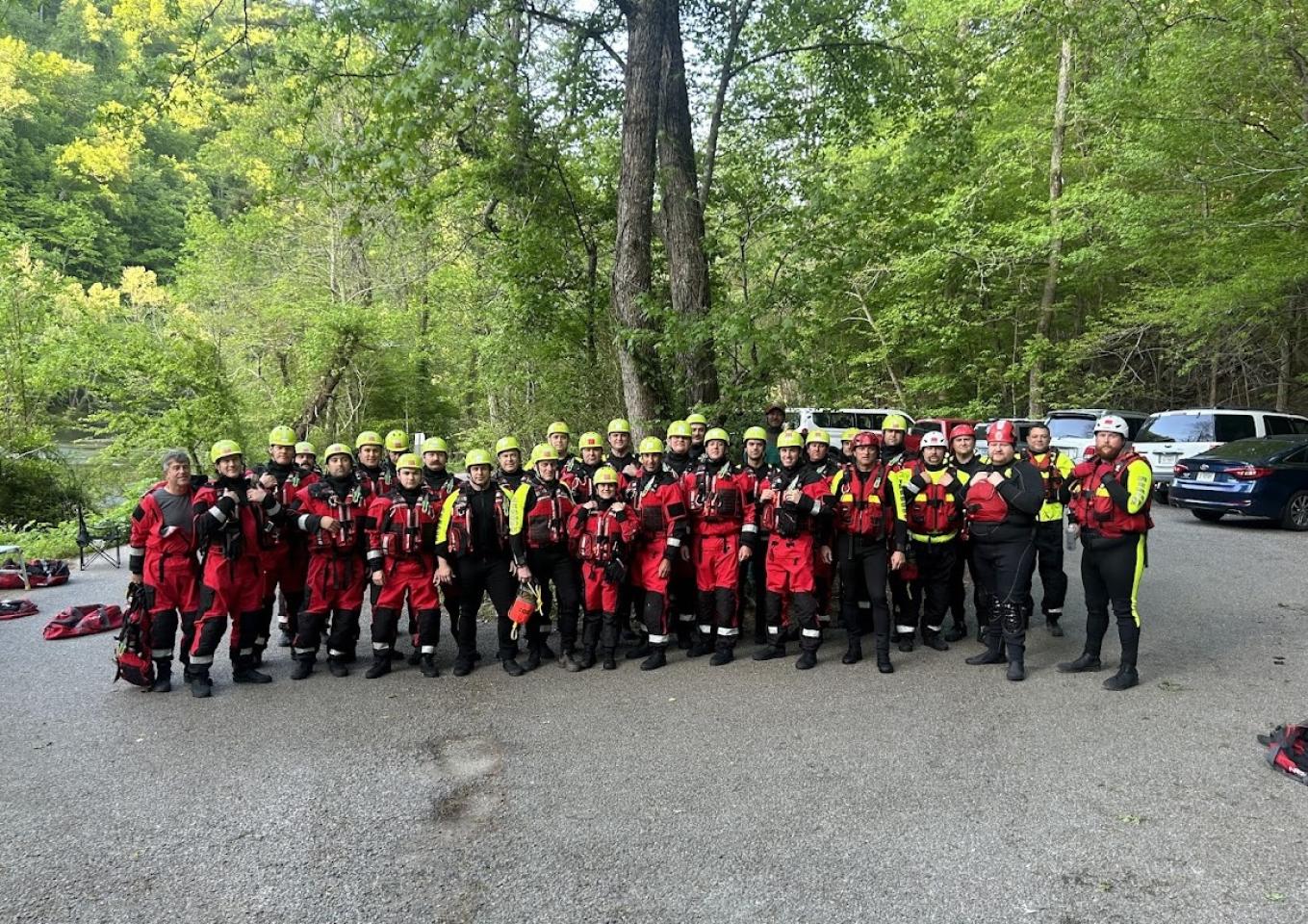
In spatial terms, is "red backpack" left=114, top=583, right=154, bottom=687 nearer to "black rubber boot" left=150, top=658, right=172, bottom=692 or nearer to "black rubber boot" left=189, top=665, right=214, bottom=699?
"black rubber boot" left=150, top=658, right=172, bottom=692

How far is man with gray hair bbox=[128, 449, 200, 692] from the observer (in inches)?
231

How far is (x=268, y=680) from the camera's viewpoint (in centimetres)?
623

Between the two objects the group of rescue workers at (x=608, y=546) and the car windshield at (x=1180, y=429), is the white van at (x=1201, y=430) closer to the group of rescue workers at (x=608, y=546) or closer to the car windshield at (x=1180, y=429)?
the car windshield at (x=1180, y=429)

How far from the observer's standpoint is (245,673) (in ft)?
20.6

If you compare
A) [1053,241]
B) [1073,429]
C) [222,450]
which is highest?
[1053,241]

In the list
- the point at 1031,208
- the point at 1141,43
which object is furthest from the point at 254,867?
the point at 1031,208

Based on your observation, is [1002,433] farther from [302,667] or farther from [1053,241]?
[1053,241]

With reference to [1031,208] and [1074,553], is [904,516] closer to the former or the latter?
[1074,553]

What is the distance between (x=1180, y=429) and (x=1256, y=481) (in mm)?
3105

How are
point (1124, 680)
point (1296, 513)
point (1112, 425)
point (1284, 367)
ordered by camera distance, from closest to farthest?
A: point (1124, 680), point (1112, 425), point (1296, 513), point (1284, 367)

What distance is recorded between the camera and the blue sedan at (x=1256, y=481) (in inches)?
469

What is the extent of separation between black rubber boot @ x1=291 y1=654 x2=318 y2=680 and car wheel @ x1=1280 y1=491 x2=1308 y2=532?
14.0 metres

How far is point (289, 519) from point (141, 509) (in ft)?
3.53

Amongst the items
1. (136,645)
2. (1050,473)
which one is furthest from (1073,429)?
(136,645)
